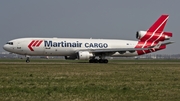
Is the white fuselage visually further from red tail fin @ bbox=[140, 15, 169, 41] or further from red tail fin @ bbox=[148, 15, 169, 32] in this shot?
red tail fin @ bbox=[148, 15, 169, 32]

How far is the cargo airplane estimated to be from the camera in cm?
5656

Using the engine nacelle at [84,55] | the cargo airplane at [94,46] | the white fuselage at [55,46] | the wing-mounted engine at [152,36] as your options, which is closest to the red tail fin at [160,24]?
the cargo airplane at [94,46]

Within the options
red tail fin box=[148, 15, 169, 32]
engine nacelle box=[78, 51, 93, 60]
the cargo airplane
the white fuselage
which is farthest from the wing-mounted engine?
engine nacelle box=[78, 51, 93, 60]

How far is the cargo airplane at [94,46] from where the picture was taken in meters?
56.6

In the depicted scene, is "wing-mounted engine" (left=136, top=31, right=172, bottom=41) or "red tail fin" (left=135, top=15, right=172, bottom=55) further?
"wing-mounted engine" (left=136, top=31, right=172, bottom=41)

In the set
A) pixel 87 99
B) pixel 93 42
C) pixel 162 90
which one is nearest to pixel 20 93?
pixel 87 99

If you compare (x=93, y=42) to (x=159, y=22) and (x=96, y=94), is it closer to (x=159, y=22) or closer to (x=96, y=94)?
(x=159, y=22)

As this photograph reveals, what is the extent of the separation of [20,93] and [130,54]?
160ft

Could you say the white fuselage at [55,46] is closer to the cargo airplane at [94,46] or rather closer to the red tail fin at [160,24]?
the cargo airplane at [94,46]

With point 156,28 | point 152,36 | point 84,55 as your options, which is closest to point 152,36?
point 152,36

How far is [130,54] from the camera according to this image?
6312 centimetres

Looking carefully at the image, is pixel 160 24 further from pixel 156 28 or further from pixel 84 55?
pixel 84 55

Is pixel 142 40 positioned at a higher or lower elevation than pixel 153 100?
higher

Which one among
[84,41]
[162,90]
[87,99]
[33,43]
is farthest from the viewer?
[84,41]
